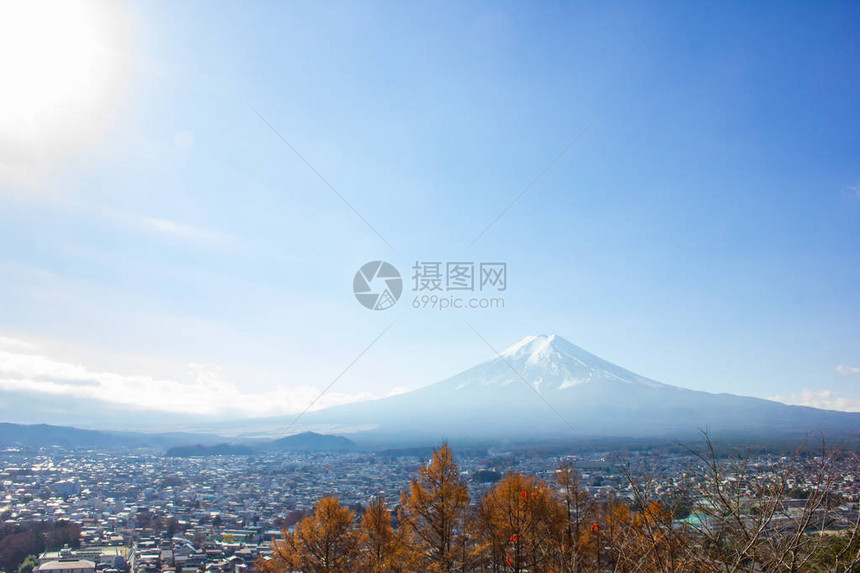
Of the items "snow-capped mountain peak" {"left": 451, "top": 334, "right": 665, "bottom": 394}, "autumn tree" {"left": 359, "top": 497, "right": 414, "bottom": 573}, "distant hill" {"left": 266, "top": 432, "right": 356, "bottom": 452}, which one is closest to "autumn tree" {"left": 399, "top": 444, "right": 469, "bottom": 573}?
"autumn tree" {"left": 359, "top": 497, "right": 414, "bottom": 573}

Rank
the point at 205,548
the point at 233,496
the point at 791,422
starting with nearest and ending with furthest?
the point at 205,548
the point at 233,496
the point at 791,422

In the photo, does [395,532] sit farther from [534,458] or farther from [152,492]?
[534,458]

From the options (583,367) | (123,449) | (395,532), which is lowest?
(123,449)

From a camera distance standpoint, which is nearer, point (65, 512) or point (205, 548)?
point (205, 548)

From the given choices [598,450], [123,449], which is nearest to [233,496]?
[598,450]

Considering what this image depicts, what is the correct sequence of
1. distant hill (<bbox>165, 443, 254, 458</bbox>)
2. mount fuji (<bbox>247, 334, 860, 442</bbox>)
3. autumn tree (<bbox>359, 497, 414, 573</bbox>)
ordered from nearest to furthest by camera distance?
autumn tree (<bbox>359, 497, 414, 573</bbox>), distant hill (<bbox>165, 443, 254, 458</bbox>), mount fuji (<bbox>247, 334, 860, 442</bbox>)

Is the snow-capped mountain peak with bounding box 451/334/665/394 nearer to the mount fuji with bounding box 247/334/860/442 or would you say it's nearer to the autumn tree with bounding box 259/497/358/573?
the mount fuji with bounding box 247/334/860/442

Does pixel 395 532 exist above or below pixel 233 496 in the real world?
above
